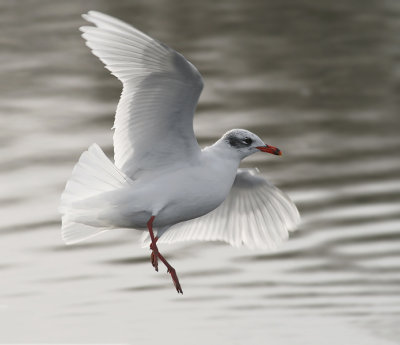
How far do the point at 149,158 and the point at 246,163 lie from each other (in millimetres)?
6396

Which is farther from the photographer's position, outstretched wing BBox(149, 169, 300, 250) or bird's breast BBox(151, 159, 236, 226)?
outstretched wing BBox(149, 169, 300, 250)

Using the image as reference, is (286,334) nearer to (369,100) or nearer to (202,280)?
(202,280)

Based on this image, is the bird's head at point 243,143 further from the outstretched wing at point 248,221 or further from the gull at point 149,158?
the outstretched wing at point 248,221

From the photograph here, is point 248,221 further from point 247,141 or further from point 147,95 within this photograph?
point 147,95

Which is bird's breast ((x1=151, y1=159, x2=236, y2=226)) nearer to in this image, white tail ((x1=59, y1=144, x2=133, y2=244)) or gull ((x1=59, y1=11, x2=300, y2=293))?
gull ((x1=59, y1=11, x2=300, y2=293))

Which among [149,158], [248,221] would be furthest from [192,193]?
[248,221]

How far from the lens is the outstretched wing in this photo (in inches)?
420

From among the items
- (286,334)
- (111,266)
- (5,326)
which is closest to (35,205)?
(111,266)

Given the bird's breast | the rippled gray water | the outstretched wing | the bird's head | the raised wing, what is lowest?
the rippled gray water

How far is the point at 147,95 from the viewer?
→ 30.3 feet

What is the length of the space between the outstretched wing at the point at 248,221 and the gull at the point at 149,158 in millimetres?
1172

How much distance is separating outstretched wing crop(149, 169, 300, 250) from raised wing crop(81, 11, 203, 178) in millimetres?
1259

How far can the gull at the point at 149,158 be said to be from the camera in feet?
29.7

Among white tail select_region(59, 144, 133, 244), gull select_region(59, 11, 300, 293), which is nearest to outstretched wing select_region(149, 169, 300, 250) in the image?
gull select_region(59, 11, 300, 293)
